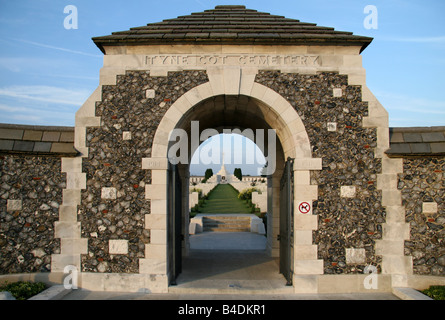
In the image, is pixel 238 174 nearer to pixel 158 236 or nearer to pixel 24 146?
pixel 158 236

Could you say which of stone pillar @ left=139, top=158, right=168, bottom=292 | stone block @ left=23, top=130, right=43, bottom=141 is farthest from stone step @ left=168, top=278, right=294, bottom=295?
stone block @ left=23, top=130, right=43, bottom=141

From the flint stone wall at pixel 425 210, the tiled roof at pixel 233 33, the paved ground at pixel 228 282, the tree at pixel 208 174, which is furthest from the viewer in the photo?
the tree at pixel 208 174

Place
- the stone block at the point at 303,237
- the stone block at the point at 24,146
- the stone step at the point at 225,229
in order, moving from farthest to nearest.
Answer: the stone step at the point at 225,229, the stone block at the point at 24,146, the stone block at the point at 303,237

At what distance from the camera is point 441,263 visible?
6.47m

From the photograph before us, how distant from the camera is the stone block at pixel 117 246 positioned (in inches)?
261

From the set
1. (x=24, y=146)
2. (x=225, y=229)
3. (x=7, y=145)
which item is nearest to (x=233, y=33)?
(x=24, y=146)

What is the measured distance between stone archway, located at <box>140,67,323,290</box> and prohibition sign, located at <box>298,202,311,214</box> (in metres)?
0.08

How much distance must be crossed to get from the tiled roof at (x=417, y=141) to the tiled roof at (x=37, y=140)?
6.66m

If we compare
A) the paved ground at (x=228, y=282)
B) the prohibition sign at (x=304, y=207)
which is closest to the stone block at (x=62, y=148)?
the paved ground at (x=228, y=282)

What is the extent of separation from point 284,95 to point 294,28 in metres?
1.78

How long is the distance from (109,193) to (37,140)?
191cm

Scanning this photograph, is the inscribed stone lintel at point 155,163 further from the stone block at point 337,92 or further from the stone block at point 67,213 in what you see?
the stone block at point 337,92

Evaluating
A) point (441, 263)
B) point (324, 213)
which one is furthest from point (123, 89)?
point (441, 263)

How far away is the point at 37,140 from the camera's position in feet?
22.5
